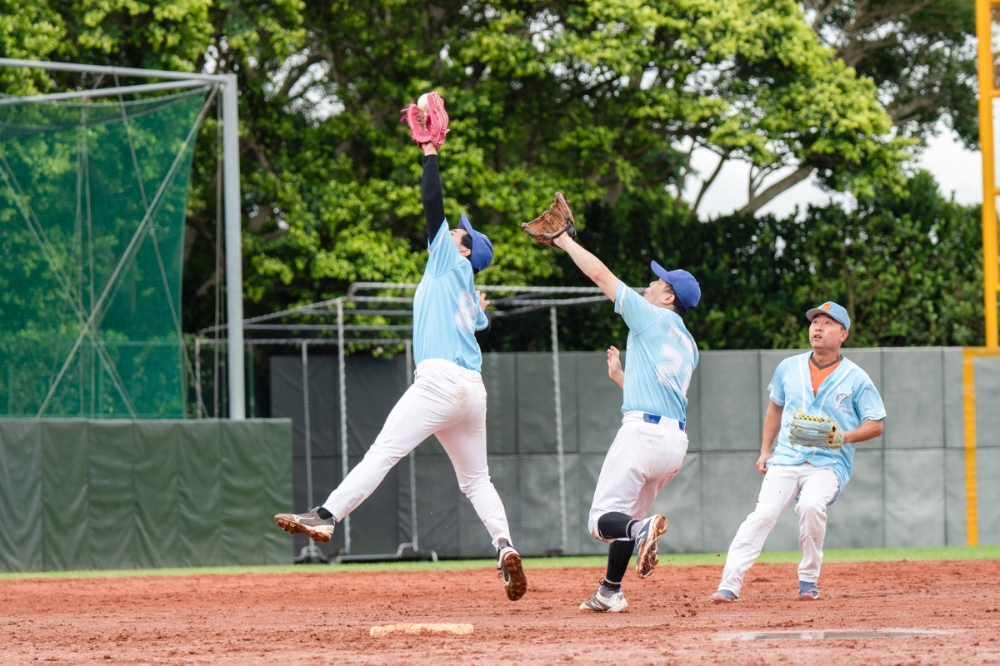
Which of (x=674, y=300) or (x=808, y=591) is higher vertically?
(x=674, y=300)

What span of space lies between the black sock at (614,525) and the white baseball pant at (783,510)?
3.75 feet

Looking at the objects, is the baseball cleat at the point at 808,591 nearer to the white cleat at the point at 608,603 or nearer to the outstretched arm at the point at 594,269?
the white cleat at the point at 608,603

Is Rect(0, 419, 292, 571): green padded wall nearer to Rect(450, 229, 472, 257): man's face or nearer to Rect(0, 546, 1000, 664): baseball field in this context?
Rect(0, 546, 1000, 664): baseball field

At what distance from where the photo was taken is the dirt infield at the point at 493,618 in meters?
5.43

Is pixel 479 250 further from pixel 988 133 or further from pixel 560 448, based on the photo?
pixel 988 133

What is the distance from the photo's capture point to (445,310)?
23.5 ft

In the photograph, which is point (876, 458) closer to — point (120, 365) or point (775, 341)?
point (775, 341)

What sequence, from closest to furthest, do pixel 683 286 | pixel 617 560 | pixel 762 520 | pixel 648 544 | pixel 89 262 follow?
pixel 648 544, pixel 617 560, pixel 683 286, pixel 762 520, pixel 89 262

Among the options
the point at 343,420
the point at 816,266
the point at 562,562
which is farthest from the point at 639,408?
the point at 816,266

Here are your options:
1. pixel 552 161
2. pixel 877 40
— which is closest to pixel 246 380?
pixel 552 161

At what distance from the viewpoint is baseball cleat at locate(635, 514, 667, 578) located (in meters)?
6.75

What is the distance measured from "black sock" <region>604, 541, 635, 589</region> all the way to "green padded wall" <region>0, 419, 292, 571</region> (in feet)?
24.0

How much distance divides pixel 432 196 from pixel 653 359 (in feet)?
5.18

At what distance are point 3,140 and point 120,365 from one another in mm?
2789
